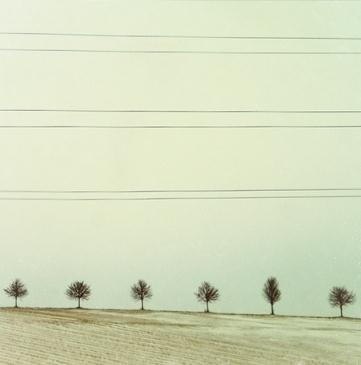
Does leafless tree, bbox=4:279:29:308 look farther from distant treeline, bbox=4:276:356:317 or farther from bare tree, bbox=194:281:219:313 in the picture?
bare tree, bbox=194:281:219:313

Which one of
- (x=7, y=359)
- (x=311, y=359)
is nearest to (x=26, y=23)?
(x=7, y=359)

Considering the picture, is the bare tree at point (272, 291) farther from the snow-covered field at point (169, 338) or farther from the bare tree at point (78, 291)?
the bare tree at point (78, 291)

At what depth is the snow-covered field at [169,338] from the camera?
1799 millimetres

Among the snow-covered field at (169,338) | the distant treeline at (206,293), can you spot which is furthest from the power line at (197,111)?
the snow-covered field at (169,338)

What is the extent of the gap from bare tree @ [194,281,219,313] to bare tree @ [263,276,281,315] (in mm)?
209

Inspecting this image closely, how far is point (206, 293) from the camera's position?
1924mm

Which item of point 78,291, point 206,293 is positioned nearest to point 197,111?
point 206,293

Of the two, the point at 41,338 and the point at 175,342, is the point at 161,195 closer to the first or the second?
the point at 175,342

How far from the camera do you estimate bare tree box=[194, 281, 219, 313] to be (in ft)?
6.28

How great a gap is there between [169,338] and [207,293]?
0.23 m

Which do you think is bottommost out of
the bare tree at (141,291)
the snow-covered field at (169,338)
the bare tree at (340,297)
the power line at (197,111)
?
the snow-covered field at (169,338)

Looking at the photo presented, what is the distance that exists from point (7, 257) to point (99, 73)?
2.85 ft

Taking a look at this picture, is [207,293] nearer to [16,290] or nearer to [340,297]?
[340,297]

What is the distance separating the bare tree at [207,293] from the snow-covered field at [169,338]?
0.07m
